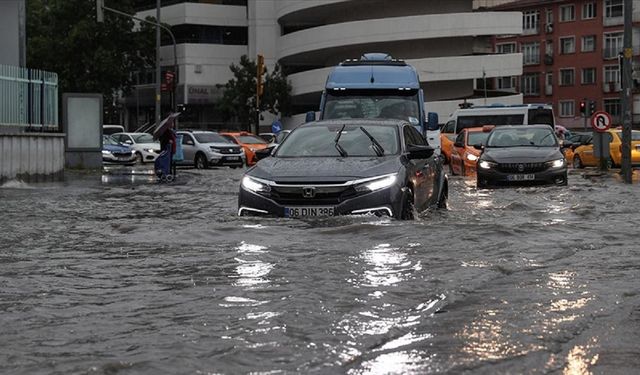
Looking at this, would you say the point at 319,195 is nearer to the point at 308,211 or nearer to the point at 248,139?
the point at 308,211

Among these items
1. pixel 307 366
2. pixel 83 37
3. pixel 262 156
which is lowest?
pixel 307 366

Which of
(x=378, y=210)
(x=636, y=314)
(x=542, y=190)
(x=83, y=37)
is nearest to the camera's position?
(x=636, y=314)

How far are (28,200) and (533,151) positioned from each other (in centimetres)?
978

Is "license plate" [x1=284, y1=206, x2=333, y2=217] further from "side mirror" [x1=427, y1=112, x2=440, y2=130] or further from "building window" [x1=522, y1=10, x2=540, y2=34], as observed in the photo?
"building window" [x1=522, y1=10, x2=540, y2=34]

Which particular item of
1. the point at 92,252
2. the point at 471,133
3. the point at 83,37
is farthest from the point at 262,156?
the point at 83,37

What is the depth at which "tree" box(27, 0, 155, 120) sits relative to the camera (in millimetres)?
64750

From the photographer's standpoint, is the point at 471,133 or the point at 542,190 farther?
the point at 471,133

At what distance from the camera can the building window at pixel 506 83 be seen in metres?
88.1

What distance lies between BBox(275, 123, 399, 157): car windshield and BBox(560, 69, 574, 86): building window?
240 ft

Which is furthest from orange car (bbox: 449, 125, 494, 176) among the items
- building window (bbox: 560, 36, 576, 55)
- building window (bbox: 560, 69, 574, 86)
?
building window (bbox: 560, 36, 576, 55)

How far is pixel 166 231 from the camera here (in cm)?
1238

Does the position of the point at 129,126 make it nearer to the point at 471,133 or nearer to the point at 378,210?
the point at 471,133

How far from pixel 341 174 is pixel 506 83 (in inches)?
3122

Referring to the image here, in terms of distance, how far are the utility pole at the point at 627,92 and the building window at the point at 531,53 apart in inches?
2382
